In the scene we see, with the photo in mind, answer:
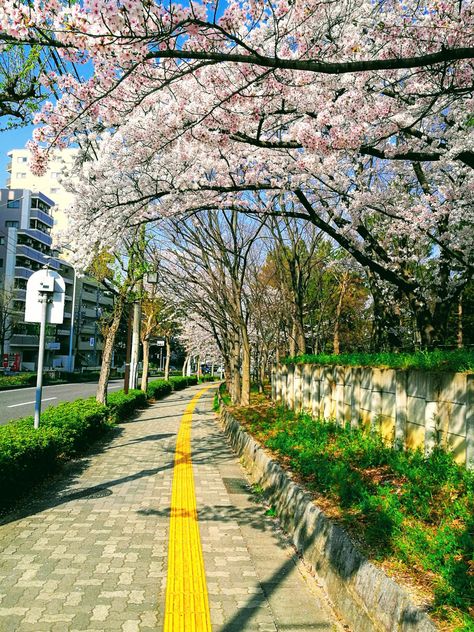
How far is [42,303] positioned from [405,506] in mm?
6222

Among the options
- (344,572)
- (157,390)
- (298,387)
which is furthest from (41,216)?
(344,572)

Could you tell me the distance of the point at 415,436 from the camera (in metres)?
5.66

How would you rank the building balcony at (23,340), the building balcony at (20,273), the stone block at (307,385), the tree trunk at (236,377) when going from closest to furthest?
the stone block at (307,385) < the tree trunk at (236,377) < the building balcony at (20,273) < the building balcony at (23,340)

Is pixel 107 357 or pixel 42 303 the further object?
pixel 107 357

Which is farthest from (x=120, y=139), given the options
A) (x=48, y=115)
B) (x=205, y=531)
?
(x=205, y=531)

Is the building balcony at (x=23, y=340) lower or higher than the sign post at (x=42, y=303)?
higher

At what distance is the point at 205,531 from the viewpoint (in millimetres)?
5230

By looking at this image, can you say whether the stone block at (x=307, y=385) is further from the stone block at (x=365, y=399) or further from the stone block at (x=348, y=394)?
the stone block at (x=365, y=399)

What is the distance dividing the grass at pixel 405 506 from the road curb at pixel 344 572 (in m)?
0.11

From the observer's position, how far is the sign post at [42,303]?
7.72 meters

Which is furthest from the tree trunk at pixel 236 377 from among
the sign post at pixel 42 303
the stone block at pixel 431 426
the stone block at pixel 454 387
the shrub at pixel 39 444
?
the stone block at pixel 454 387

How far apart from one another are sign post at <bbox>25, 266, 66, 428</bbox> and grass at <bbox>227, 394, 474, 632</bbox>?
403 centimetres

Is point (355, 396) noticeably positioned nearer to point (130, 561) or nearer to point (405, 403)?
point (405, 403)

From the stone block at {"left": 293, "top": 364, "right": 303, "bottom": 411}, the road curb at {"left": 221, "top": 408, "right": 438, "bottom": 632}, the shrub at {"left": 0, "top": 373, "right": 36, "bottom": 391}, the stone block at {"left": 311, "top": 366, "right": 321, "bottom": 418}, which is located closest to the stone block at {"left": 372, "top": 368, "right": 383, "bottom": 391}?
the road curb at {"left": 221, "top": 408, "right": 438, "bottom": 632}
